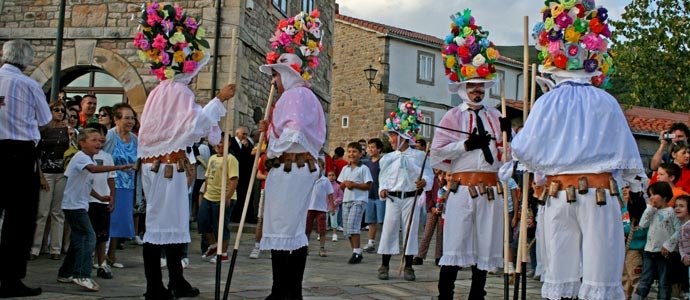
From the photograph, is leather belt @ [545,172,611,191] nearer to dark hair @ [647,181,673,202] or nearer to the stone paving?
the stone paving

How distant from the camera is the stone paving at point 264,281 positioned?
6.87 metres

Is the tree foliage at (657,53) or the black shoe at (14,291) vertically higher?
the tree foliage at (657,53)

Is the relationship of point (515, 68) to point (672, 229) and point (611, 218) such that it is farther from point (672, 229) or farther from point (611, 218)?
point (611, 218)

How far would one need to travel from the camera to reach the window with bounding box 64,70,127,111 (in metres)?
17.0

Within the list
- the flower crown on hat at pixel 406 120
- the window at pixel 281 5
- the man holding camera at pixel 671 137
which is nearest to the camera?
the man holding camera at pixel 671 137

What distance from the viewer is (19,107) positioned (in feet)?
20.5

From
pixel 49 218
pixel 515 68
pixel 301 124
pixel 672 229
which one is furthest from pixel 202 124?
pixel 515 68

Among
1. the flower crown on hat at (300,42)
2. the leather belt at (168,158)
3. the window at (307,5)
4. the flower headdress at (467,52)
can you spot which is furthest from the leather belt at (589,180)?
the window at (307,5)

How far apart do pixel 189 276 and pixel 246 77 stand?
31.4 feet

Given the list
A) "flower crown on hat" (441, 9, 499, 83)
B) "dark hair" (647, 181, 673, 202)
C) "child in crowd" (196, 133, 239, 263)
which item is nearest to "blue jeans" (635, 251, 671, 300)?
"dark hair" (647, 181, 673, 202)

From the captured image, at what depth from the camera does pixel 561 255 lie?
16.0 feet

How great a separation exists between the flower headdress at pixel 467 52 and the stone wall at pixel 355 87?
2627cm

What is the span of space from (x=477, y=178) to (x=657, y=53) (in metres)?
17.6

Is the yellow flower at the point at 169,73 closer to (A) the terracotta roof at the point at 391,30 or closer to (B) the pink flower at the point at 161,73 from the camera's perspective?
(B) the pink flower at the point at 161,73
